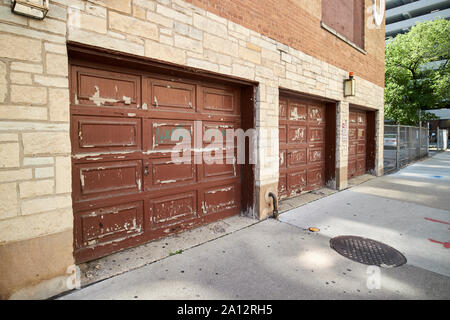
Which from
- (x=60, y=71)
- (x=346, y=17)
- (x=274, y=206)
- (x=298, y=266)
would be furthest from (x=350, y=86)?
(x=60, y=71)

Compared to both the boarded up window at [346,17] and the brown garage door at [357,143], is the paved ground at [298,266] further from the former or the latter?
the boarded up window at [346,17]

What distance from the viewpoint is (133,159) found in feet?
10.6

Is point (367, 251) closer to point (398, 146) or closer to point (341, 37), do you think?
point (341, 37)

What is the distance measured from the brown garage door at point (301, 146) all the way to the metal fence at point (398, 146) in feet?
17.6

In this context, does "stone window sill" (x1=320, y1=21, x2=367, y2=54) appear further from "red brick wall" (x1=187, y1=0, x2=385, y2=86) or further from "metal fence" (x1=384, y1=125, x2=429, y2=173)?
"metal fence" (x1=384, y1=125, x2=429, y2=173)

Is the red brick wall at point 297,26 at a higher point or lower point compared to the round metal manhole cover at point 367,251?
higher

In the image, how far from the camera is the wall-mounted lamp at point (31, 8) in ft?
6.65

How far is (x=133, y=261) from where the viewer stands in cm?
296

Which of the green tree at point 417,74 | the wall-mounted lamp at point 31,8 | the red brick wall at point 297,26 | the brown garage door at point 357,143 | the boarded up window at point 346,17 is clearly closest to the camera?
the wall-mounted lamp at point 31,8

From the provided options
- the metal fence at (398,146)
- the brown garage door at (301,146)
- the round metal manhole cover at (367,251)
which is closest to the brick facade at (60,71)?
the brown garage door at (301,146)

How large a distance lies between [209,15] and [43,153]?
2.87 m

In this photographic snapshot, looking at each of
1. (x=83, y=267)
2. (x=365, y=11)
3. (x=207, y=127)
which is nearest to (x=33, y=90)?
(x=83, y=267)

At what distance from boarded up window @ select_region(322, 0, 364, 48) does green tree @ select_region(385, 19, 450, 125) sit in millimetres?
14388
